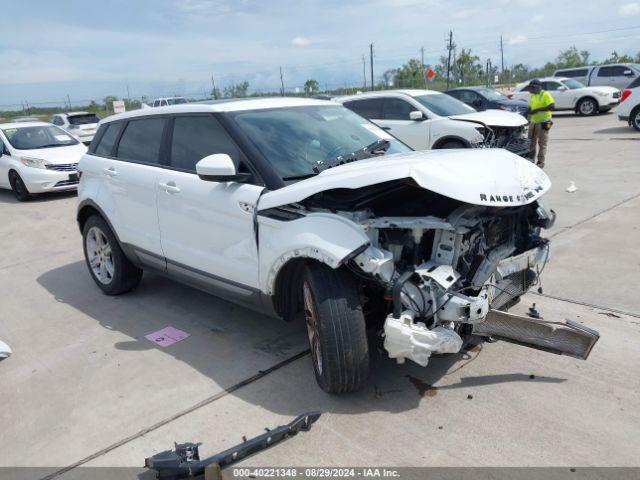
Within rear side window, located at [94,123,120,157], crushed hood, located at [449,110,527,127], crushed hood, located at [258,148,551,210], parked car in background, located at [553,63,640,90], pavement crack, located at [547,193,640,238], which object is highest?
parked car in background, located at [553,63,640,90]

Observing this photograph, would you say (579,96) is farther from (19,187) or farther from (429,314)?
(429,314)

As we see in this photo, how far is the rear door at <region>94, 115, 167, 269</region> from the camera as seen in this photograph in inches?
186

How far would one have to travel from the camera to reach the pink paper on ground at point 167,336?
4480 millimetres

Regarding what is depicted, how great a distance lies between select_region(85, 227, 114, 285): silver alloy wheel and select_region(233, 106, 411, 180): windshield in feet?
7.49

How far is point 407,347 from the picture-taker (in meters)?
3.00

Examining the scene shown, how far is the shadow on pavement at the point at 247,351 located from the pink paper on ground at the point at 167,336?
7 centimetres

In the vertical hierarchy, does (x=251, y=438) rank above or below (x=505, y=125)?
below

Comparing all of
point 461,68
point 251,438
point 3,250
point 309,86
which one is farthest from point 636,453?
point 461,68

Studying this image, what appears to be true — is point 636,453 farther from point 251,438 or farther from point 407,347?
point 251,438

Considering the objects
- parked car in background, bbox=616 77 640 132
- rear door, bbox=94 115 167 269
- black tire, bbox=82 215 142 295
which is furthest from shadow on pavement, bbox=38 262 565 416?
parked car in background, bbox=616 77 640 132

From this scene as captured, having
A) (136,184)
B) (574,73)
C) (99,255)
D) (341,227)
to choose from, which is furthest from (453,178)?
(574,73)

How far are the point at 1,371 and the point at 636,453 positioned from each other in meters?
4.33

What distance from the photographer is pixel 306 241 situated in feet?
10.8

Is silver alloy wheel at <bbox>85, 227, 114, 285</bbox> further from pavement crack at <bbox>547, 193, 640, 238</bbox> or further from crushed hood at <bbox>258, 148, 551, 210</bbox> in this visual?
pavement crack at <bbox>547, 193, 640, 238</bbox>
